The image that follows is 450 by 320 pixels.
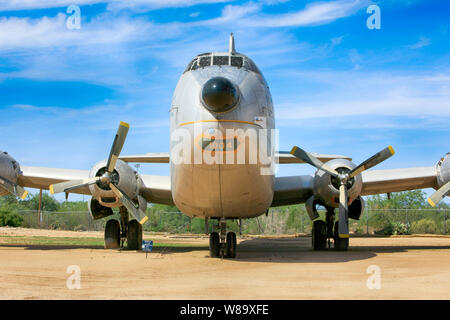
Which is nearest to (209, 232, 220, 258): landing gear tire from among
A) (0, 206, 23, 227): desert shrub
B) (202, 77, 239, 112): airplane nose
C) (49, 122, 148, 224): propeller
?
(49, 122, 148, 224): propeller

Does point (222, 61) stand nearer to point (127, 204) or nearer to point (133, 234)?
point (127, 204)

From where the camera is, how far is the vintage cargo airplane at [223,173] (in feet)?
37.0

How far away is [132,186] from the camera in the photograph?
1642 cm

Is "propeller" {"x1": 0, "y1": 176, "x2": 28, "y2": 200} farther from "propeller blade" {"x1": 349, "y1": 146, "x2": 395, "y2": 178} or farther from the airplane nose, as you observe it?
"propeller blade" {"x1": 349, "y1": 146, "x2": 395, "y2": 178}

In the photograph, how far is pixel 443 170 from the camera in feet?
53.7

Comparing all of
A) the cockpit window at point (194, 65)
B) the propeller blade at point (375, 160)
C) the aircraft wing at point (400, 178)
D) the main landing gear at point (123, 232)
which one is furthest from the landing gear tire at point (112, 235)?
the aircraft wing at point (400, 178)

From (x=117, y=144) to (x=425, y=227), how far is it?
34126mm

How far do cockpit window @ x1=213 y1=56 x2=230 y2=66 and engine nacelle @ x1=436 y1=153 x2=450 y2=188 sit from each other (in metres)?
8.89

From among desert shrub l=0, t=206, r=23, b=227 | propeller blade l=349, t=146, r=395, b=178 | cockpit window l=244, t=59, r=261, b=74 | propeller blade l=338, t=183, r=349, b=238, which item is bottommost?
desert shrub l=0, t=206, r=23, b=227

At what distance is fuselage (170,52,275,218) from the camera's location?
36.7 ft

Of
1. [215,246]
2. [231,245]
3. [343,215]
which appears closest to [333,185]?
[343,215]

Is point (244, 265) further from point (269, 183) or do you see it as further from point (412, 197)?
point (412, 197)

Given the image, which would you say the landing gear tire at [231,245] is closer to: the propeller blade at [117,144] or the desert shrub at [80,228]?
the propeller blade at [117,144]
